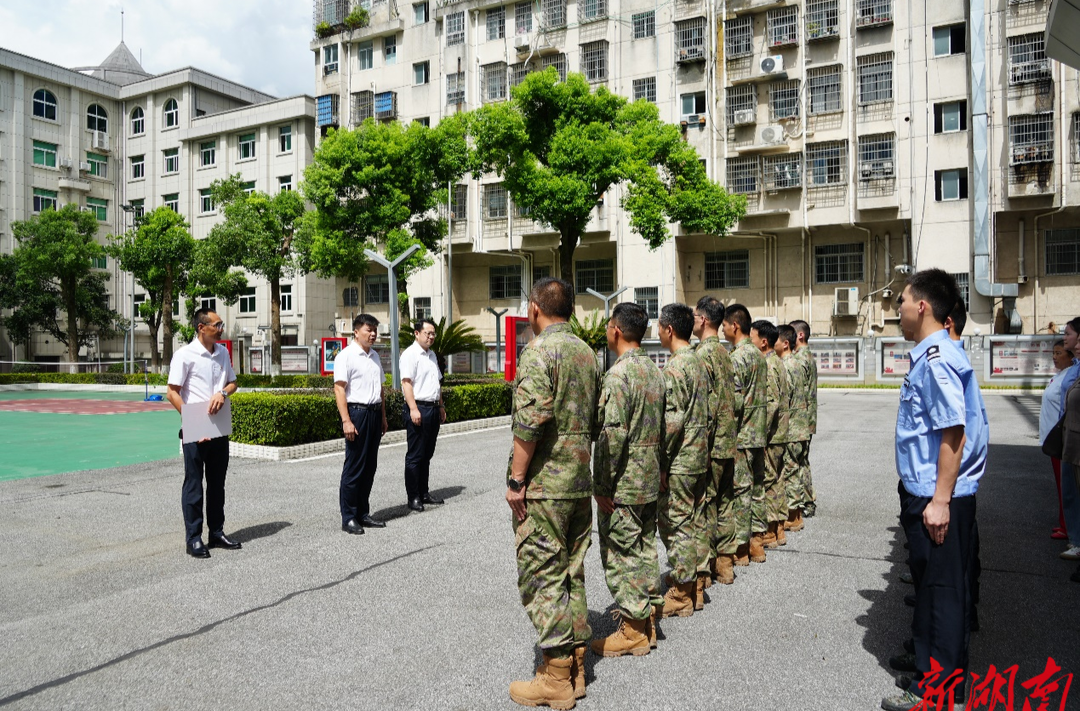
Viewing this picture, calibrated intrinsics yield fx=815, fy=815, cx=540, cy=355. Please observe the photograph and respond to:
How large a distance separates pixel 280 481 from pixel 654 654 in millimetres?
6435

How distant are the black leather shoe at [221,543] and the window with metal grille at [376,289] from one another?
3388 centimetres

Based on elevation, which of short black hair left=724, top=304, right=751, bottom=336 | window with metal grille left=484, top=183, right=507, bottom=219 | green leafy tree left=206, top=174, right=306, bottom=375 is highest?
window with metal grille left=484, top=183, right=507, bottom=219

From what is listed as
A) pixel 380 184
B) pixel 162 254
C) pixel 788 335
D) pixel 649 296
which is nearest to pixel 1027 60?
pixel 649 296

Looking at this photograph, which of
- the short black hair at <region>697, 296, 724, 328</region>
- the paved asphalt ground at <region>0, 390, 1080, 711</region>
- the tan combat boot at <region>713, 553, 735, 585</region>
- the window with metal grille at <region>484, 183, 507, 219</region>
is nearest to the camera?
the paved asphalt ground at <region>0, 390, 1080, 711</region>

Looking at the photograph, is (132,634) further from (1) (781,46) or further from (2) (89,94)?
(2) (89,94)

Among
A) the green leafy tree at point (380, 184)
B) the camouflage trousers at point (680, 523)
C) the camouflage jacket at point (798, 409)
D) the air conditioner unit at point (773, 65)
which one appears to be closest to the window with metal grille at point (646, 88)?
the air conditioner unit at point (773, 65)

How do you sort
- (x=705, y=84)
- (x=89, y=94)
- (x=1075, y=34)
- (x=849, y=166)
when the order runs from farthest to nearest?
(x=89, y=94)
(x=705, y=84)
(x=849, y=166)
(x=1075, y=34)

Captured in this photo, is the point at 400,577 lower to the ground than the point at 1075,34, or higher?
lower

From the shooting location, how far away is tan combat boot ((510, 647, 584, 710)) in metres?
3.56

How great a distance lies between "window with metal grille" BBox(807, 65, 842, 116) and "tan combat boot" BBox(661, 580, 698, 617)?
94.6 ft

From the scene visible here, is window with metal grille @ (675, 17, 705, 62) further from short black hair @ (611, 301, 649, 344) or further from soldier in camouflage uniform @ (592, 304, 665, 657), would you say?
soldier in camouflage uniform @ (592, 304, 665, 657)

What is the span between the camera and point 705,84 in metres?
31.5

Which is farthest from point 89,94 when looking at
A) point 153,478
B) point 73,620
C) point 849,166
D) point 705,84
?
point 73,620

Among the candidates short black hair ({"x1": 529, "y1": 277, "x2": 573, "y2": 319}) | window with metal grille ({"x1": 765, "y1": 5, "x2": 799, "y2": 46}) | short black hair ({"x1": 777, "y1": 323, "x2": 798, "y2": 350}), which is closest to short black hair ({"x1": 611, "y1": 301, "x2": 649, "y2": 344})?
short black hair ({"x1": 529, "y1": 277, "x2": 573, "y2": 319})
